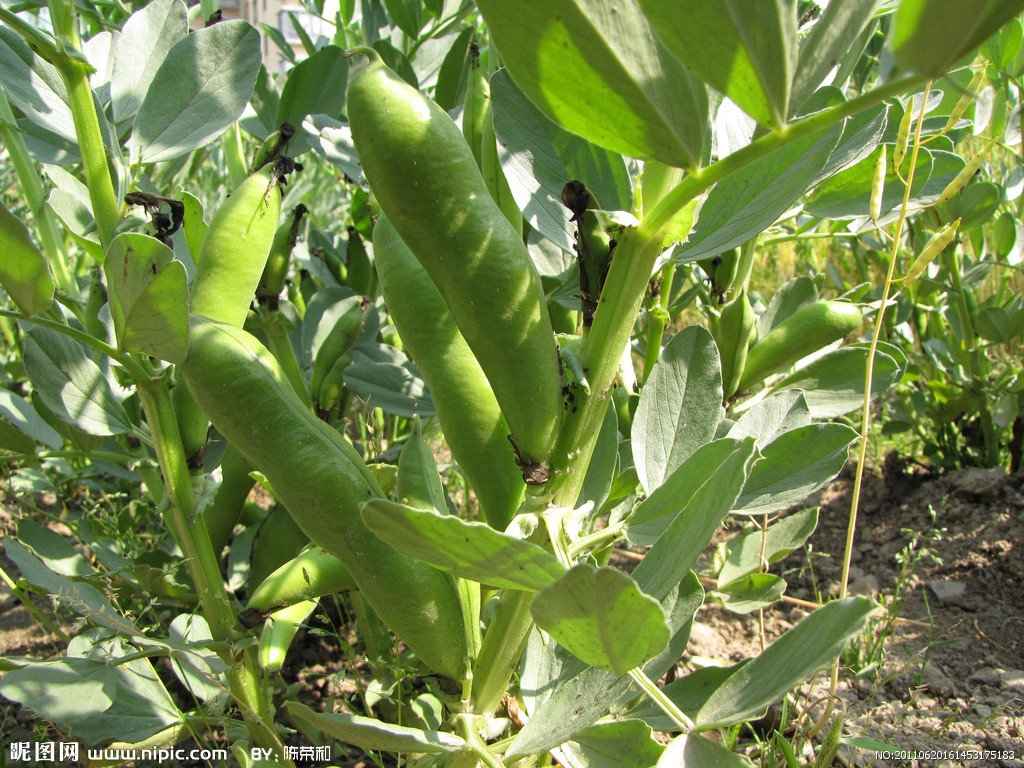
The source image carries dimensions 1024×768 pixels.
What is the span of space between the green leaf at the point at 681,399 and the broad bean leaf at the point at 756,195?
5.5 inches

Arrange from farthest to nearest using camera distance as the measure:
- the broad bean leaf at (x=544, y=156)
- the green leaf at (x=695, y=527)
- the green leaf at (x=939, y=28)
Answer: the broad bean leaf at (x=544, y=156), the green leaf at (x=695, y=527), the green leaf at (x=939, y=28)

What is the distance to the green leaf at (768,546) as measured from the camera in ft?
4.07

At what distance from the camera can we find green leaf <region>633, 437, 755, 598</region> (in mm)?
628

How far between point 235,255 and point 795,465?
793mm

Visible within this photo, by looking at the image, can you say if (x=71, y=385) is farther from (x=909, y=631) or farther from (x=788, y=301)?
(x=909, y=631)

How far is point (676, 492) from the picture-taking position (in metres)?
0.80

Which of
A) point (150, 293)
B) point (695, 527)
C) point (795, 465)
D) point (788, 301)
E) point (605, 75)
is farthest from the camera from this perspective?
point (788, 301)

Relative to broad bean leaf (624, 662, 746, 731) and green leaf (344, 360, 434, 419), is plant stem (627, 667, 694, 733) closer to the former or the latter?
broad bean leaf (624, 662, 746, 731)

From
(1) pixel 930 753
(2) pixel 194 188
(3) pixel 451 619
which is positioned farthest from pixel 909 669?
(2) pixel 194 188

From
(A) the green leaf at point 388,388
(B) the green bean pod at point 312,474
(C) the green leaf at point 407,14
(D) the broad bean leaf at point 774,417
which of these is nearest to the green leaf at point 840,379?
(D) the broad bean leaf at point 774,417

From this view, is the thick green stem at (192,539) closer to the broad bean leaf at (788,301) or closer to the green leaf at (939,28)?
the green leaf at (939,28)

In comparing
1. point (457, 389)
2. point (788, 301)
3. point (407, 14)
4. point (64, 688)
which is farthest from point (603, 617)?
point (407, 14)

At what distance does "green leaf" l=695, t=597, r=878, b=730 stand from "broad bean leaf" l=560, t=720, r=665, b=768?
87mm

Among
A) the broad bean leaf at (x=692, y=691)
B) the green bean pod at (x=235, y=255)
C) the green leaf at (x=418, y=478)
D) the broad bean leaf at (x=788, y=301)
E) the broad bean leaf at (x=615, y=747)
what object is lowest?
the broad bean leaf at (x=692, y=691)
